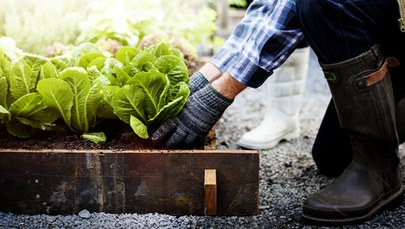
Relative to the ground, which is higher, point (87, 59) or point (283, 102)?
point (87, 59)

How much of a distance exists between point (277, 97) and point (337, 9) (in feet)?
4.15

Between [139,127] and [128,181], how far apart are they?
0.64 ft

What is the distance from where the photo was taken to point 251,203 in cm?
204

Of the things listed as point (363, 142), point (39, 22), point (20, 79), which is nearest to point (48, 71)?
point (20, 79)

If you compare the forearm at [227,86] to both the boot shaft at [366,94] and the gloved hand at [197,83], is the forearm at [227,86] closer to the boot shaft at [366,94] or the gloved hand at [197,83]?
the gloved hand at [197,83]

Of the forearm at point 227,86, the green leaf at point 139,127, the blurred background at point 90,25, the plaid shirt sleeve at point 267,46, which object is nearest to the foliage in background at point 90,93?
the green leaf at point 139,127

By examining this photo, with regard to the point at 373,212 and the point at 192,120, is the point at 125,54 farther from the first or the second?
the point at 373,212

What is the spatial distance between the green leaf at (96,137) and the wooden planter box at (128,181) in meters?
0.15

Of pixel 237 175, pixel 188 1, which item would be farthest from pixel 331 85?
pixel 188 1

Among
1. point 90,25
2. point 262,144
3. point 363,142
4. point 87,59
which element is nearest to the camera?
point 363,142

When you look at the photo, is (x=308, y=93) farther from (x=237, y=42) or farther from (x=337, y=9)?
(x=337, y=9)

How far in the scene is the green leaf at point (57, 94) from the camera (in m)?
2.03

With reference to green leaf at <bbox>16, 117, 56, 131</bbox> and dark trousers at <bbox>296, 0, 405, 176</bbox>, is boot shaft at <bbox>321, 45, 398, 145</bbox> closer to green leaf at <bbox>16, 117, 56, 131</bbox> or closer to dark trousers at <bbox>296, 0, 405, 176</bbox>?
dark trousers at <bbox>296, 0, 405, 176</bbox>

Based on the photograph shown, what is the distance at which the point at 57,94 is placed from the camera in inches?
81.4
